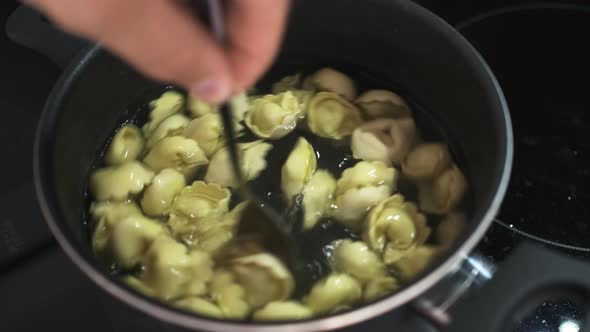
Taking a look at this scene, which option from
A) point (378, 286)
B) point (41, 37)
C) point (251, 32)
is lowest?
point (378, 286)

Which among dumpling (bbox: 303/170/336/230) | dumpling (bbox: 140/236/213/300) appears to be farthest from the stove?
dumpling (bbox: 303/170/336/230)

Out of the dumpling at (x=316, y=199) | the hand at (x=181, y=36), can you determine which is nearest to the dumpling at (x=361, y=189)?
the dumpling at (x=316, y=199)

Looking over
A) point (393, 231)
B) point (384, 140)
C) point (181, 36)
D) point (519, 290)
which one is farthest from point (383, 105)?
point (181, 36)

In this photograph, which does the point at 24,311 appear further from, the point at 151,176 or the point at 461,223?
the point at 461,223

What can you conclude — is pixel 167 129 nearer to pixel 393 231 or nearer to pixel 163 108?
pixel 163 108

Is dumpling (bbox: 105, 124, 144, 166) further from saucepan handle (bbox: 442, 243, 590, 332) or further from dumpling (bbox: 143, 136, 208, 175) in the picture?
saucepan handle (bbox: 442, 243, 590, 332)

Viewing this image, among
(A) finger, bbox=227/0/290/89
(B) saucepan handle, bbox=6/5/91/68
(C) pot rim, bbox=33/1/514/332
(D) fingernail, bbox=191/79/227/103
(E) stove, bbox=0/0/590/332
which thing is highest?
(A) finger, bbox=227/0/290/89
